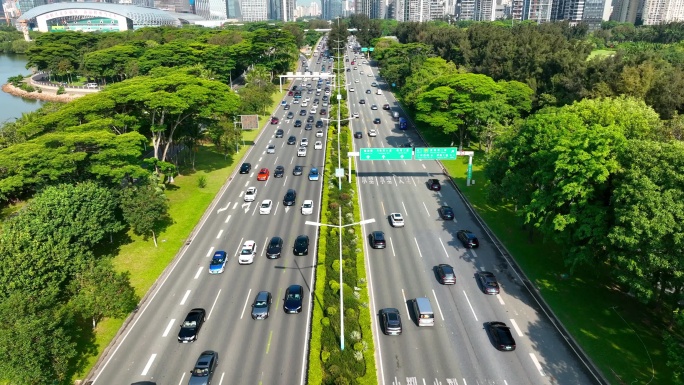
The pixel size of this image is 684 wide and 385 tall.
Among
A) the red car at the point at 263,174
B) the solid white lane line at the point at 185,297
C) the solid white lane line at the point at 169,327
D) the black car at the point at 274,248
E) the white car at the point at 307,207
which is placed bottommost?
the solid white lane line at the point at 169,327

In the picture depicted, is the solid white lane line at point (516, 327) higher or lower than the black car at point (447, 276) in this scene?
lower

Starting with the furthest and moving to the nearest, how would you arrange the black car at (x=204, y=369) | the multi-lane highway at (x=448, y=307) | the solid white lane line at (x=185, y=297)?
the solid white lane line at (x=185, y=297) < the multi-lane highway at (x=448, y=307) < the black car at (x=204, y=369)

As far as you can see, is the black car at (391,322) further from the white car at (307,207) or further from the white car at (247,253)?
the white car at (307,207)

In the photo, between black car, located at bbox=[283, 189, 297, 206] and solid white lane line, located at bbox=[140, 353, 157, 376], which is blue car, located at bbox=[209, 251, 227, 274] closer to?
solid white lane line, located at bbox=[140, 353, 157, 376]

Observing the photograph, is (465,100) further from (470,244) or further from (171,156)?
(171,156)

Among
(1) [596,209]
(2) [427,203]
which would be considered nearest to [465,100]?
(2) [427,203]

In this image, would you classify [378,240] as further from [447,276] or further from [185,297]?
[185,297]

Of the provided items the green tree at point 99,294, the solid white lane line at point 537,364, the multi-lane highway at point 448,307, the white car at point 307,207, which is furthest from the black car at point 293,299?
the solid white lane line at point 537,364

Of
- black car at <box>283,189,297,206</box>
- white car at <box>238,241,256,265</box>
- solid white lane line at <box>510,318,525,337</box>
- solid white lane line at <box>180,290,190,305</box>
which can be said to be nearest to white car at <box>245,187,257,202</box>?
black car at <box>283,189,297,206</box>
